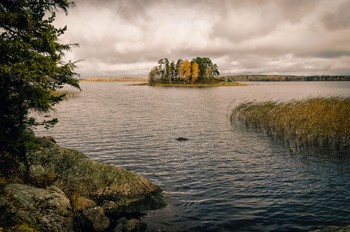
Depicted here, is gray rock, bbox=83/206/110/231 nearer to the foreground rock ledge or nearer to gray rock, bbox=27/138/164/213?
the foreground rock ledge

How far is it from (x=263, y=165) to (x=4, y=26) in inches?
640

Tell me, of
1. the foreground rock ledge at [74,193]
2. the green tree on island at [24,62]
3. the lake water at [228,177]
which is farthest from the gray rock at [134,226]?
the green tree on island at [24,62]

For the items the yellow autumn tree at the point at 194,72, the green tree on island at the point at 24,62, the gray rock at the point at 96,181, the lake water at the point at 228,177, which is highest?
the yellow autumn tree at the point at 194,72

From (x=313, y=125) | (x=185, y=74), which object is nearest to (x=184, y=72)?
(x=185, y=74)

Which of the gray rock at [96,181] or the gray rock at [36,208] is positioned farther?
the gray rock at [96,181]

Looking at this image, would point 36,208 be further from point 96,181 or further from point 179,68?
point 179,68

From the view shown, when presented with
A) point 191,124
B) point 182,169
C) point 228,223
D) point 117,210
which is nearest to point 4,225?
point 117,210

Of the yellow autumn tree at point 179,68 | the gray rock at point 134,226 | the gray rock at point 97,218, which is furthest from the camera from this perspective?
the yellow autumn tree at point 179,68

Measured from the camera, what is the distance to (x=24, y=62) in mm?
10070

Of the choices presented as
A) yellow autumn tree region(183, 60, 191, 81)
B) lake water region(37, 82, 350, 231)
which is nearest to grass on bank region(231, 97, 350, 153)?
lake water region(37, 82, 350, 231)

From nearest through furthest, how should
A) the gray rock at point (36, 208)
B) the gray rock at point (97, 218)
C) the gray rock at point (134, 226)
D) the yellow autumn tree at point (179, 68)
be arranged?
the gray rock at point (36, 208), the gray rock at point (134, 226), the gray rock at point (97, 218), the yellow autumn tree at point (179, 68)

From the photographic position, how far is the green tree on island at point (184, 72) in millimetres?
155000

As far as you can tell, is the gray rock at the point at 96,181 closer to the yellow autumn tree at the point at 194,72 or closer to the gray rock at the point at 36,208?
the gray rock at the point at 36,208

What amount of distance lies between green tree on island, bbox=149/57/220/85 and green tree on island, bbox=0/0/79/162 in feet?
464
